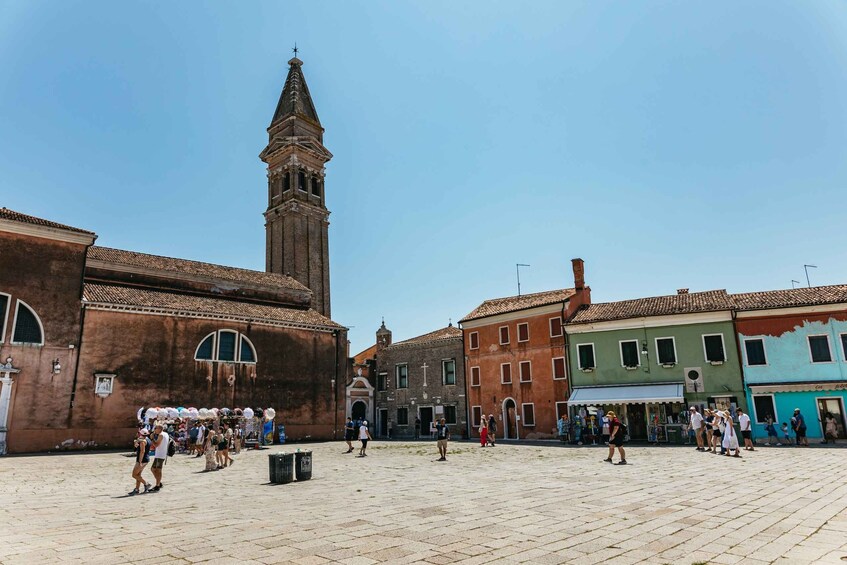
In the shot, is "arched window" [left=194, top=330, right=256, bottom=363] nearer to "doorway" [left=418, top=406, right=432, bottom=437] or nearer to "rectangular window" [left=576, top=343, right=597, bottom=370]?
"doorway" [left=418, top=406, right=432, bottom=437]

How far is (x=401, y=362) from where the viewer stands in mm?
42031

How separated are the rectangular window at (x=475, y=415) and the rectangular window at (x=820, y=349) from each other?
1812 cm

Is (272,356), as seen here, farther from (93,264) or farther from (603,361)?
(603,361)

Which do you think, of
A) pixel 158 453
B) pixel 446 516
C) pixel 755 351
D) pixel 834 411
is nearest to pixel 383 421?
pixel 755 351

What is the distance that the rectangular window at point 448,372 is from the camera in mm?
38594

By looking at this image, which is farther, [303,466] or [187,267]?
[187,267]

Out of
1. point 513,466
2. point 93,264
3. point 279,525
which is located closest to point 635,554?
point 279,525

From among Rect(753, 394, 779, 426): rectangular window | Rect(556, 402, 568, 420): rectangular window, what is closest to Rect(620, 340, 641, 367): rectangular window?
Rect(556, 402, 568, 420): rectangular window

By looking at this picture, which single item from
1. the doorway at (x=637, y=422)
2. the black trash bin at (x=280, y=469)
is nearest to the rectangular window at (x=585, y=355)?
the doorway at (x=637, y=422)

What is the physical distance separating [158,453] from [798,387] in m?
26.0

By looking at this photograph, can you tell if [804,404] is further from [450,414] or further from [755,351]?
[450,414]

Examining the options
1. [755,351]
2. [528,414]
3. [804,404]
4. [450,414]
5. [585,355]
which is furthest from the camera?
[450,414]

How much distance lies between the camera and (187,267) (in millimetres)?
35188

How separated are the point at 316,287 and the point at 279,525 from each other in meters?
39.8
